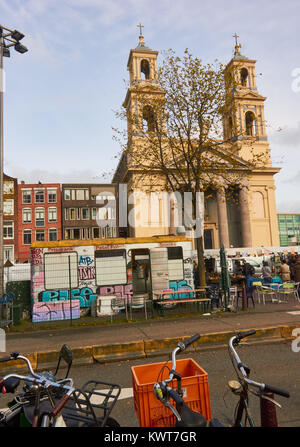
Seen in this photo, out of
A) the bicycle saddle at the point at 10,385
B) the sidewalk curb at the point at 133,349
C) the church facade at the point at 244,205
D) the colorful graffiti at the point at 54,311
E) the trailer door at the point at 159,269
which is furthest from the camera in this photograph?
the church facade at the point at 244,205

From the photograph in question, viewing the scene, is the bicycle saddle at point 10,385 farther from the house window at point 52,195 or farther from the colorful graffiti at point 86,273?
the house window at point 52,195

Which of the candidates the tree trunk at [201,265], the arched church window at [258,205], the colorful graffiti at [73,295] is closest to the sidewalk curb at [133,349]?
the tree trunk at [201,265]

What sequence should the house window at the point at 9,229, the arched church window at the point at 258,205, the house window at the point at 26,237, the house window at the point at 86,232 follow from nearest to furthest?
the house window at the point at 9,229 < the house window at the point at 26,237 < the arched church window at the point at 258,205 < the house window at the point at 86,232

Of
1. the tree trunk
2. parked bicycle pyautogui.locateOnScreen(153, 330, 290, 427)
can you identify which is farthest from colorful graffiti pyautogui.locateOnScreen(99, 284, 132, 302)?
parked bicycle pyautogui.locateOnScreen(153, 330, 290, 427)

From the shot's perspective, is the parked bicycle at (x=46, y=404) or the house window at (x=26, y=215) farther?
the house window at (x=26, y=215)

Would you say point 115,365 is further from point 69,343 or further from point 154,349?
point 69,343

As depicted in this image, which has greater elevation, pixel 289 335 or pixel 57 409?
pixel 57 409

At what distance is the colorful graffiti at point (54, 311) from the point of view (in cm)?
1357

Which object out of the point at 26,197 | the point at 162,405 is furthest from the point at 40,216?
the point at 162,405

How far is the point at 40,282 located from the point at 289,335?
980 centimetres

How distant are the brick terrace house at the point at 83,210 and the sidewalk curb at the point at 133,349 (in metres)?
48.4

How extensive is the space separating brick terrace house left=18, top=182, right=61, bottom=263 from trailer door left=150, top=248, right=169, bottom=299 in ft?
139

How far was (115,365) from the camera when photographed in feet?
24.6
